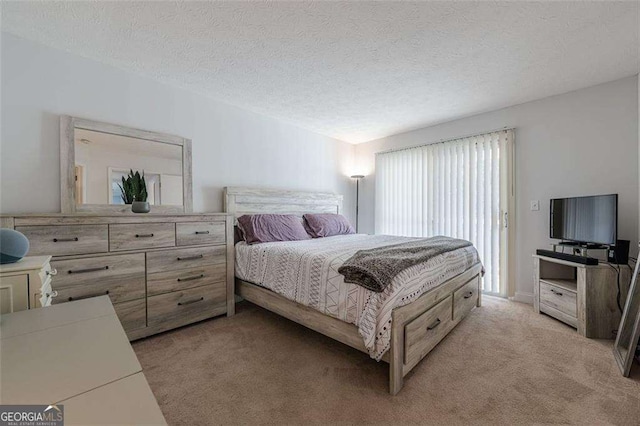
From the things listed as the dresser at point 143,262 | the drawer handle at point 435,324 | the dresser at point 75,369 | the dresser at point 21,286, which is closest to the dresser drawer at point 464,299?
the drawer handle at point 435,324

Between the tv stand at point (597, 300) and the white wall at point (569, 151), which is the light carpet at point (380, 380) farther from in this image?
the white wall at point (569, 151)

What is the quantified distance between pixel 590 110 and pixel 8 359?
4421 millimetres

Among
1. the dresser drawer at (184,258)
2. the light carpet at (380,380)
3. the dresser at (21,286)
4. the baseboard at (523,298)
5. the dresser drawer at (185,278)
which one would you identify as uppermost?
the dresser at (21,286)

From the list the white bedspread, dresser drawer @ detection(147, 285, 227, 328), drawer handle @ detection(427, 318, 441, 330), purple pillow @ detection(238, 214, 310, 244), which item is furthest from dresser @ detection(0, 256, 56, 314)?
drawer handle @ detection(427, 318, 441, 330)

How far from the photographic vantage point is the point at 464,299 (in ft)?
7.89

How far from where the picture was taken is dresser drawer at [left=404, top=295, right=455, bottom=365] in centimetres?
160

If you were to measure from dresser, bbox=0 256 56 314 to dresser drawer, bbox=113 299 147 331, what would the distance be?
95cm

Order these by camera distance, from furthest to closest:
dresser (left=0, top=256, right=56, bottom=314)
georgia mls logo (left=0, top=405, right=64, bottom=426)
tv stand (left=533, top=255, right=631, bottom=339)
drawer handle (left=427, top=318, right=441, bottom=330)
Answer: tv stand (left=533, top=255, right=631, bottom=339) < drawer handle (left=427, top=318, right=441, bottom=330) < dresser (left=0, top=256, right=56, bottom=314) < georgia mls logo (left=0, top=405, right=64, bottom=426)

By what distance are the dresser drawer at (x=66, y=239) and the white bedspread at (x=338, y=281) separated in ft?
3.84

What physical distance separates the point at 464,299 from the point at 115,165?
3.45 metres

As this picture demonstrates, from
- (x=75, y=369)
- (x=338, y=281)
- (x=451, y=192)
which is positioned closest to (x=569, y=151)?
(x=451, y=192)

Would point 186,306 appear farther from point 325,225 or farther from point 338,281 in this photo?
point 325,225

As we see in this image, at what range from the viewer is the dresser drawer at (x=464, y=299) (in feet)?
7.30

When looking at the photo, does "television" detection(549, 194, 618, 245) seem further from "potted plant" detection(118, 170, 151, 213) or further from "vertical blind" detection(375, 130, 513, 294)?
"potted plant" detection(118, 170, 151, 213)
